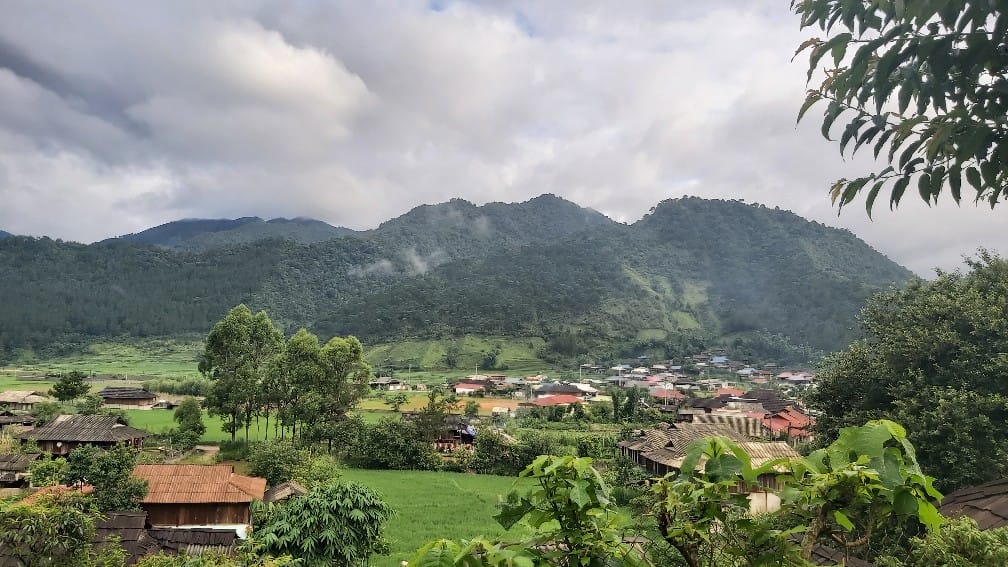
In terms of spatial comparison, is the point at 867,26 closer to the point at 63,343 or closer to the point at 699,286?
the point at 63,343

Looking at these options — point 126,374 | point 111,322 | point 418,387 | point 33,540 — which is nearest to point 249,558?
point 33,540

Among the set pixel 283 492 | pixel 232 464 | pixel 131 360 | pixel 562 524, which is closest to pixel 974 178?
pixel 562 524

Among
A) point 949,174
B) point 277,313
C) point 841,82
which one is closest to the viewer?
point 949,174

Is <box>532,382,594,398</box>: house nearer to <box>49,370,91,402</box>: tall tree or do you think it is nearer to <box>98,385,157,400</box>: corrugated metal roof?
<box>98,385,157,400</box>: corrugated metal roof

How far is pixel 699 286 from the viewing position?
5881 inches

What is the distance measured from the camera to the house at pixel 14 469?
811 inches

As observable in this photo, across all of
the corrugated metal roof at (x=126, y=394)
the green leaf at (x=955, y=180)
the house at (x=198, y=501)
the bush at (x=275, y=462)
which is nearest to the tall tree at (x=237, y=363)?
the bush at (x=275, y=462)

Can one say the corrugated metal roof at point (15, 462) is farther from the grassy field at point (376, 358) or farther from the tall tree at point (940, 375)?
the grassy field at point (376, 358)

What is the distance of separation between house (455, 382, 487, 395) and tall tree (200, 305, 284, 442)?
3580 centimetres

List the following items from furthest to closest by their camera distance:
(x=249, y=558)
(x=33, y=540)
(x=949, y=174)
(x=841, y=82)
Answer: (x=249, y=558) → (x=33, y=540) → (x=841, y=82) → (x=949, y=174)

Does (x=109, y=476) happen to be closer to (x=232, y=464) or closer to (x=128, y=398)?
(x=232, y=464)

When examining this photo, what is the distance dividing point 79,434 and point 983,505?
1346 inches

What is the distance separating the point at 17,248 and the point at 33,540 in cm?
17065

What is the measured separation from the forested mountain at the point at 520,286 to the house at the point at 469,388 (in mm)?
34152
